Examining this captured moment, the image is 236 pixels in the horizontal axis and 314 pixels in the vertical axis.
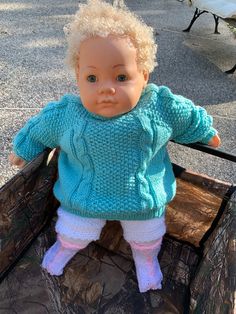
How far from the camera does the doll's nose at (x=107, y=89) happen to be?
1554mm

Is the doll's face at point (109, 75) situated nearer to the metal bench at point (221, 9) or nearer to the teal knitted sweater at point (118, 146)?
the teal knitted sweater at point (118, 146)

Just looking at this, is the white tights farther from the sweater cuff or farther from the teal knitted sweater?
the sweater cuff

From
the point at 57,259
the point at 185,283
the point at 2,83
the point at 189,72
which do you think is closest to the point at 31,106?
the point at 2,83

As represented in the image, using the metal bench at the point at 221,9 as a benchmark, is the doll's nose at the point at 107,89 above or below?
above

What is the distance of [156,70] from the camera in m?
4.09

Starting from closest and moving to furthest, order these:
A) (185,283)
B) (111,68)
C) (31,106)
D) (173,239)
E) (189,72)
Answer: (111,68) → (185,283) → (173,239) → (31,106) → (189,72)

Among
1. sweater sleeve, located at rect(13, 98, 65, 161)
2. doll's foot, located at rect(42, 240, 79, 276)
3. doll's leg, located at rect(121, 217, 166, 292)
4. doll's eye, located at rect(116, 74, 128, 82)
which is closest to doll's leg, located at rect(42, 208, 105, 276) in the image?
doll's foot, located at rect(42, 240, 79, 276)

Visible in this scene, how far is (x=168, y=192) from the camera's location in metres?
1.78

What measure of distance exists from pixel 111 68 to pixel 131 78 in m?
0.08

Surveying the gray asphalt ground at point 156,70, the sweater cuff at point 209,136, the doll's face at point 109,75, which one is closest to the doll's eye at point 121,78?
the doll's face at point 109,75

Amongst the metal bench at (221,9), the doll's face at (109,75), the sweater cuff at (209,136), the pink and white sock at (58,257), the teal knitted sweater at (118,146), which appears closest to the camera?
the doll's face at (109,75)

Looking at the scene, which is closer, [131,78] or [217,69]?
[131,78]

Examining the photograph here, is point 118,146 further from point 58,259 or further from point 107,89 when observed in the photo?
point 58,259

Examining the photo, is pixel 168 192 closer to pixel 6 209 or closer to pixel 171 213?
pixel 171 213
